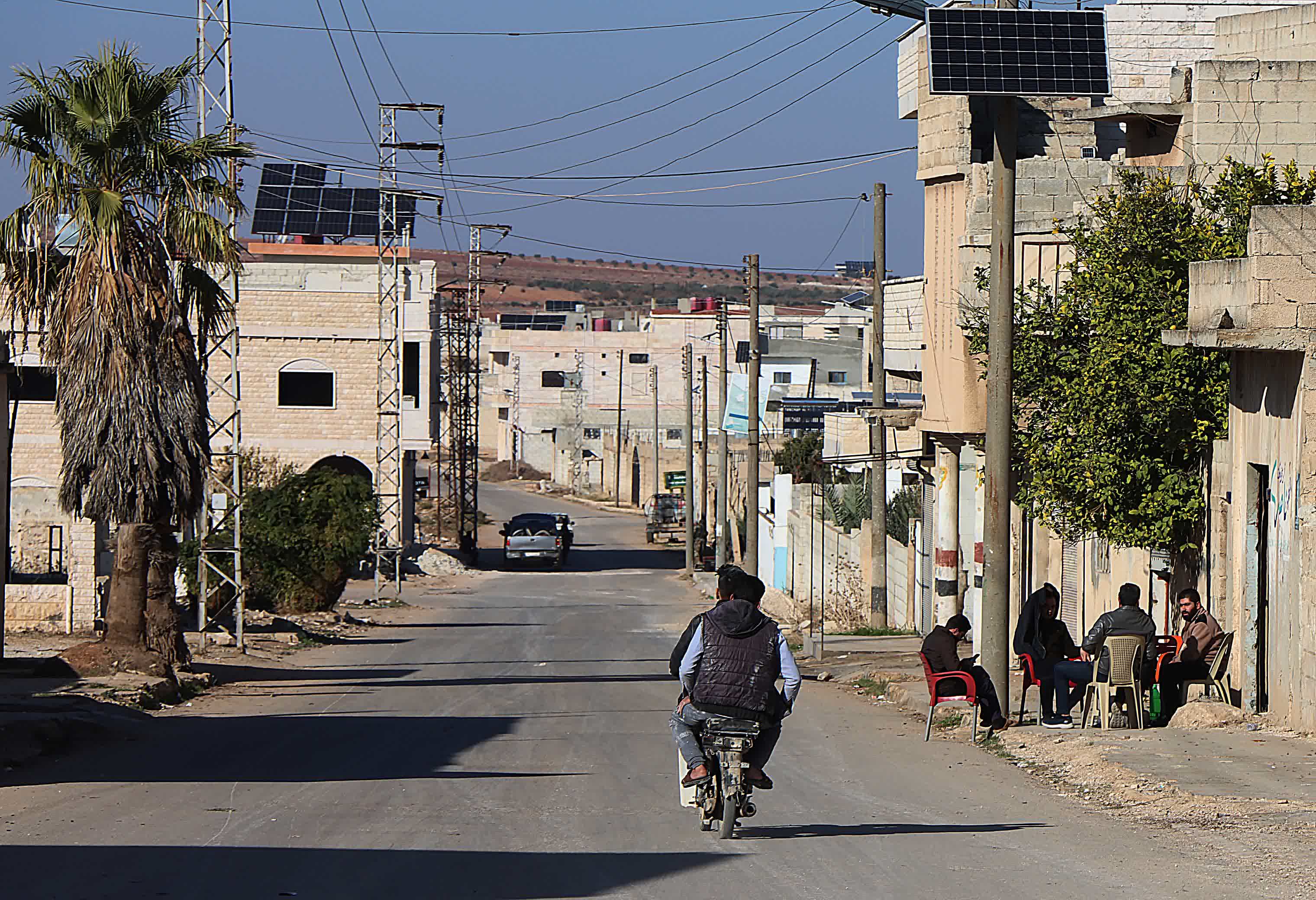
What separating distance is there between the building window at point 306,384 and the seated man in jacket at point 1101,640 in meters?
43.6

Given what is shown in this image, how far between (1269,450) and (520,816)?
856 cm

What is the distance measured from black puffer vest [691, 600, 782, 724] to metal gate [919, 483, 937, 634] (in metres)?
21.0

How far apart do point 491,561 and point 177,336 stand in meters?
44.8

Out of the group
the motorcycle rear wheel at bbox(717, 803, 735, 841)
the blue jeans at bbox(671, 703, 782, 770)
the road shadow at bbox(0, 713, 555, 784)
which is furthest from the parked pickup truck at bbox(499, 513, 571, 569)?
the motorcycle rear wheel at bbox(717, 803, 735, 841)

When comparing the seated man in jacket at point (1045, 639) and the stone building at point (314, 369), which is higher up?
the stone building at point (314, 369)

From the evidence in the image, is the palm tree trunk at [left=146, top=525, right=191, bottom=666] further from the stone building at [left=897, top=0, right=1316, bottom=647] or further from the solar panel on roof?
the solar panel on roof

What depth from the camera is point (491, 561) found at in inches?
2581

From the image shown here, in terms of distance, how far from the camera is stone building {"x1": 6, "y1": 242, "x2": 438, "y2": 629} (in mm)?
44156

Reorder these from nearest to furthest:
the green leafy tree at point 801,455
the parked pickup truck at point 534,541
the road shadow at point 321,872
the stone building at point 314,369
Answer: the road shadow at point 321,872 < the stone building at point 314,369 < the green leafy tree at point 801,455 < the parked pickup truck at point 534,541

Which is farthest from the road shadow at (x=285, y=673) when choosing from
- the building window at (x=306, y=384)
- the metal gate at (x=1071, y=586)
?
the building window at (x=306, y=384)

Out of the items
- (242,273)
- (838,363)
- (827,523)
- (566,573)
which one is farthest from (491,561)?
(242,273)

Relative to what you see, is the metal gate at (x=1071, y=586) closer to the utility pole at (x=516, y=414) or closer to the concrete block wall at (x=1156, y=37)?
the concrete block wall at (x=1156, y=37)

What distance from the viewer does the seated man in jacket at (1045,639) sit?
16.5 meters

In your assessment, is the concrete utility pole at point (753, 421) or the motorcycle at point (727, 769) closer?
the motorcycle at point (727, 769)
